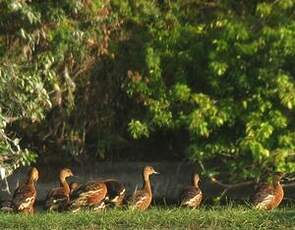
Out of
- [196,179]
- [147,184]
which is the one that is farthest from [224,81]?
[147,184]

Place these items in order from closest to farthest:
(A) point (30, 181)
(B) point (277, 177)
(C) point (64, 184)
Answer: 1. (B) point (277, 177)
2. (A) point (30, 181)
3. (C) point (64, 184)

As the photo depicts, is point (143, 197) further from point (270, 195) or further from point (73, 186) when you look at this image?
point (270, 195)

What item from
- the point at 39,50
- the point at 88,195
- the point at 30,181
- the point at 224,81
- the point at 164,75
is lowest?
the point at 88,195

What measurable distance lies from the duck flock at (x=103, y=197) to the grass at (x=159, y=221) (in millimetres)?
1807

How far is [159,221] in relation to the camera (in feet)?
40.0

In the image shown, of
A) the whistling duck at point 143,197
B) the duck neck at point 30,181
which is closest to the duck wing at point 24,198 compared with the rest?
the duck neck at point 30,181

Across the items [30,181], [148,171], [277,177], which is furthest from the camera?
[148,171]

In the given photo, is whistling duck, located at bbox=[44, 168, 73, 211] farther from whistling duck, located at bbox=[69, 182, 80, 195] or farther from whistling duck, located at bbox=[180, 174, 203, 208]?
whistling duck, located at bbox=[180, 174, 203, 208]

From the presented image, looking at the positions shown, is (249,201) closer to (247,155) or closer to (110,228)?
(247,155)

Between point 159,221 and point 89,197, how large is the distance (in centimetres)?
287

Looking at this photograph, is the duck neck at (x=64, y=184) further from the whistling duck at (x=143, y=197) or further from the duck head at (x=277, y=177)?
the duck head at (x=277, y=177)

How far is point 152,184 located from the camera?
17.4 metres

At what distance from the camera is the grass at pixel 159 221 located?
39.6ft

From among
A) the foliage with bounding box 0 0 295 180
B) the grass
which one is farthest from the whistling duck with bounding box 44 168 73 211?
the grass
